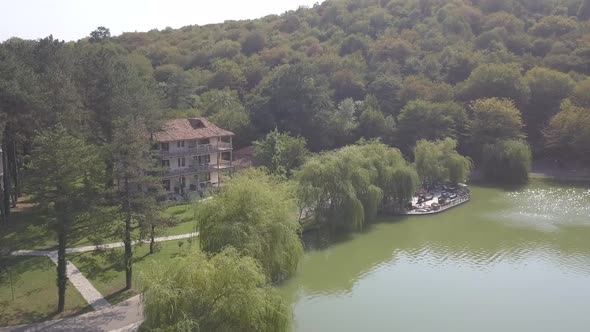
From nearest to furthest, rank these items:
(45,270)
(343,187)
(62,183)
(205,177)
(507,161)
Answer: (62,183), (45,270), (343,187), (205,177), (507,161)

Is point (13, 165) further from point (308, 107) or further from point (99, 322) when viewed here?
point (308, 107)

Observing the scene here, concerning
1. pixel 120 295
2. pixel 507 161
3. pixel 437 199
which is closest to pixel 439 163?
pixel 437 199

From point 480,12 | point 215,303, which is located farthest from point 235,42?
point 215,303

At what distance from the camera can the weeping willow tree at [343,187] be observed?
34719 millimetres

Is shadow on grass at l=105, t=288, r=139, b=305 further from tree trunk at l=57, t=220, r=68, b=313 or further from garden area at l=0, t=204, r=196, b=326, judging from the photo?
tree trunk at l=57, t=220, r=68, b=313

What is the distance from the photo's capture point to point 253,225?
24.0 meters

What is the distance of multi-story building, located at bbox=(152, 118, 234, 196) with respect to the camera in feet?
137

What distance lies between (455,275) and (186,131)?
24.8 metres

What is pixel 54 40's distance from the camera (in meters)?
44.9

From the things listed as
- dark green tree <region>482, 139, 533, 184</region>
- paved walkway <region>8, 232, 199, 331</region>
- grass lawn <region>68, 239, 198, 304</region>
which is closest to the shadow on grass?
grass lawn <region>68, 239, 198, 304</region>

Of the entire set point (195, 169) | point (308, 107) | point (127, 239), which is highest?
point (308, 107)

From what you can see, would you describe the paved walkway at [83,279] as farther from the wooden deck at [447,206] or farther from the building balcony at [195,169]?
the wooden deck at [447,206]

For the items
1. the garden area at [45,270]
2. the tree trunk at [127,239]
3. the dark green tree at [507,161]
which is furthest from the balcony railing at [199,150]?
the dark green tree at [507,161]

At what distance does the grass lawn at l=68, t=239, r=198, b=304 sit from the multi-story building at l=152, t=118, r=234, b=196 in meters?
12.2
